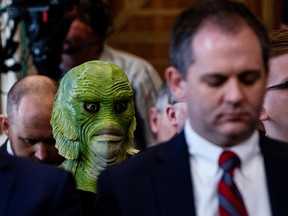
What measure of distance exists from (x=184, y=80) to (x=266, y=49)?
21 centimetres

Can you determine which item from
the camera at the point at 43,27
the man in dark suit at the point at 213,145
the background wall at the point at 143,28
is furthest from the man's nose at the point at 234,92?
the background wall at the point at 143,28

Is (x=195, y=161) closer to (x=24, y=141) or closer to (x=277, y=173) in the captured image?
(x=277, y=173)

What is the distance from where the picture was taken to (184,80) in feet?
8.55

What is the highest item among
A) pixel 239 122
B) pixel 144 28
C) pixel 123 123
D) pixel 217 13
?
pixel 217 13

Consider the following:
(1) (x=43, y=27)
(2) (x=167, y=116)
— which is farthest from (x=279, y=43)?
(1) (x=43, y=27)

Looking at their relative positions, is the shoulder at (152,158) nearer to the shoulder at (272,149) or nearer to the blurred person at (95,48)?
the shoulder at (272,149)

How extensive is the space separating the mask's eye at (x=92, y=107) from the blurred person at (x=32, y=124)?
578 millimetres

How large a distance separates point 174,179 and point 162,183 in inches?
1.2

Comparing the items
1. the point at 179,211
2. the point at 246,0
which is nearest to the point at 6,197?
the point at 179,211

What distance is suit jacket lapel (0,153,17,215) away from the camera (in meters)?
2.68

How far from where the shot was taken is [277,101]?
361cm

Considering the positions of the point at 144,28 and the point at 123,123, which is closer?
the point at 123,123

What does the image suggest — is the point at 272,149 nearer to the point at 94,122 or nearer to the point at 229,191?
the point at 229,191

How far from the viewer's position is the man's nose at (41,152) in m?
3.77
